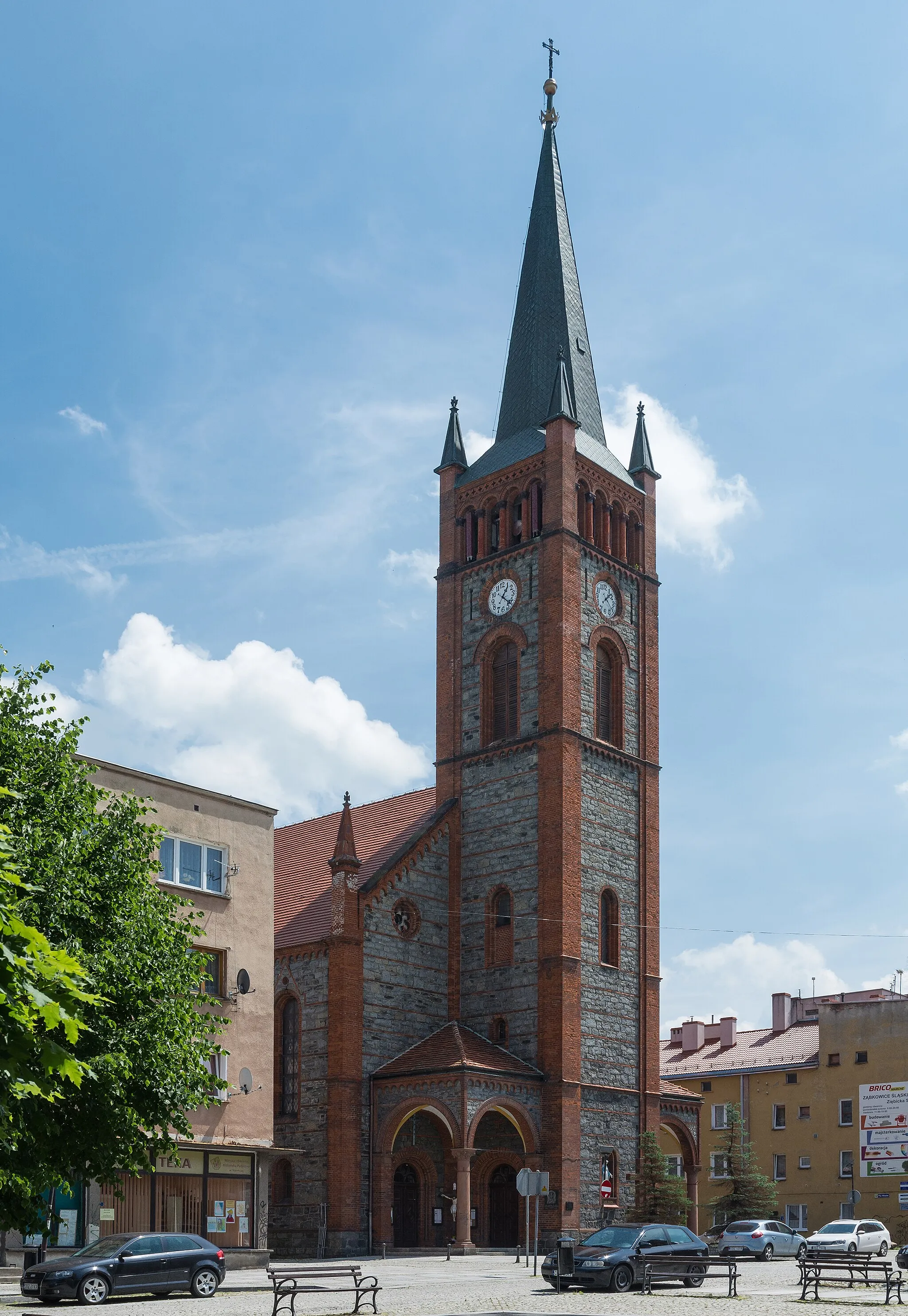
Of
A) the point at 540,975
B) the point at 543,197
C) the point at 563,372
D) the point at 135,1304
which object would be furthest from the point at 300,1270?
the point at 543,197

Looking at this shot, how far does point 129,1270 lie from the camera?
25859 millimetres

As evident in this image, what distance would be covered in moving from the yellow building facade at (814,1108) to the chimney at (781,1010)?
3534 millimetres

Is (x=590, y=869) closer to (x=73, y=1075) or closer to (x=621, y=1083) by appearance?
(x=621, y=1083)

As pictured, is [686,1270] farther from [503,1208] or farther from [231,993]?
[503,1208]

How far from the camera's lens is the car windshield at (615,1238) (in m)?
29.3

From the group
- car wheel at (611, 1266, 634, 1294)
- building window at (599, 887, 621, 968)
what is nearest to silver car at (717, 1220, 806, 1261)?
building window at (599, 887, 621, 968)

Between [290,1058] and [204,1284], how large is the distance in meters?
20.8

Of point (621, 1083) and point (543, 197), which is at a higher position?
point (543, 197)

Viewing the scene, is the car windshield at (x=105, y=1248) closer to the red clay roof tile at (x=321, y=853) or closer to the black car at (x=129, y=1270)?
the black car at (x=129, y=1270)

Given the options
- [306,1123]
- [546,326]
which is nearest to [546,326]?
[546,326]

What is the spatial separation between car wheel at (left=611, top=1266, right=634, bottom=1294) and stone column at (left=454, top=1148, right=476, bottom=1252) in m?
14.6

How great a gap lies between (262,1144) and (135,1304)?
478 inches

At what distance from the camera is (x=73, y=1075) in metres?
9.83

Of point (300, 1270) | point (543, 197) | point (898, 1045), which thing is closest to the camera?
point (300, 1270)
